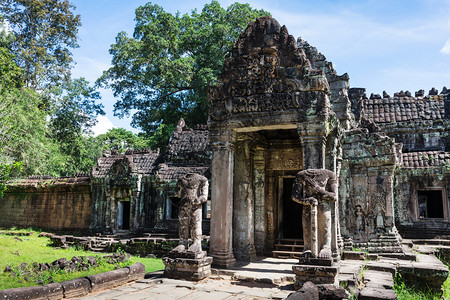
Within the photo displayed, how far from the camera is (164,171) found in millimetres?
19125

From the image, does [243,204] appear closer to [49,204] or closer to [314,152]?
[314,152]

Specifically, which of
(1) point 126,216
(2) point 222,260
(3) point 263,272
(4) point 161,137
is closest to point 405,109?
(3) point 263,272

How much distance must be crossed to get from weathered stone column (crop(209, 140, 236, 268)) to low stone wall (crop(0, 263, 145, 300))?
1751mm

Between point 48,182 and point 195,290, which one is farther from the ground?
point 48,182

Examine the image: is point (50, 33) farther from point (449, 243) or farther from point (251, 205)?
point (449, 243)

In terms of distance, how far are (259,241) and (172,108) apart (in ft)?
69.6

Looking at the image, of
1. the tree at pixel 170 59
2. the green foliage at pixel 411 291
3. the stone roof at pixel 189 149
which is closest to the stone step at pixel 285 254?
the green foliage at pixel 411 291

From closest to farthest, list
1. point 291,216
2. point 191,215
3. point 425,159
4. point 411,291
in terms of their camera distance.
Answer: point 191,215, point 411,291, point 291,216, point 425,159

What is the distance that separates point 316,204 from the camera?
6.66 metres

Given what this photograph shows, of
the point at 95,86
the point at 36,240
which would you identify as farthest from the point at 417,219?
the point at 95,86

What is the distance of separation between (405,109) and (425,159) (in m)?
4.11

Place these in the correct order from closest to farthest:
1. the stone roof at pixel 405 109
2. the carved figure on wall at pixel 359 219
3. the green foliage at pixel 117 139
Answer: the carved figure on wall at pixel 359 219 < the stone roof at pixel 405 109 < the green foliage at pixel 117 139

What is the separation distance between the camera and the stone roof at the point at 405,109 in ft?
59.7

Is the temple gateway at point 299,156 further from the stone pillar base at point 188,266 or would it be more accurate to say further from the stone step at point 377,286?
the stone step at point 377,286
